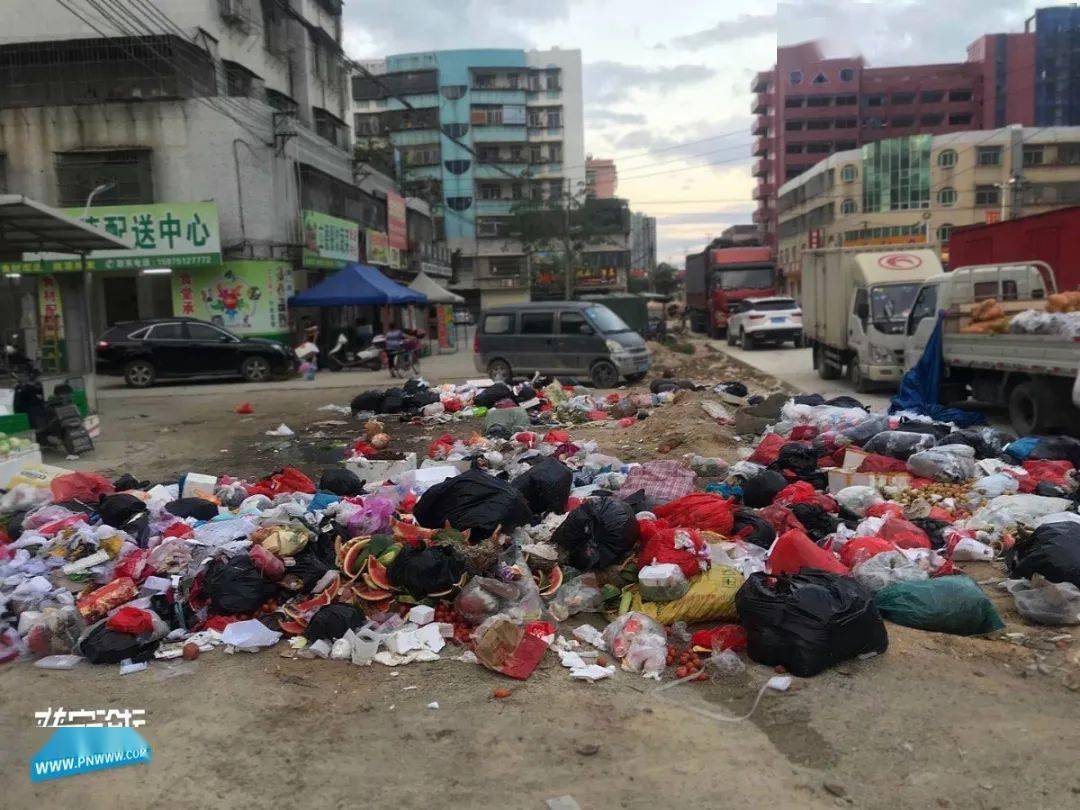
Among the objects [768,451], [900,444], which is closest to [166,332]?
[768,451]

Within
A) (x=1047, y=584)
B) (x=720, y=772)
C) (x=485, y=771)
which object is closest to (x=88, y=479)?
(x=485, y=771)

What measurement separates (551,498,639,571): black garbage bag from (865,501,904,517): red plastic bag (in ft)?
6.72

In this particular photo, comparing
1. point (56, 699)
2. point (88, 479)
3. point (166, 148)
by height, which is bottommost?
point (56, 699)

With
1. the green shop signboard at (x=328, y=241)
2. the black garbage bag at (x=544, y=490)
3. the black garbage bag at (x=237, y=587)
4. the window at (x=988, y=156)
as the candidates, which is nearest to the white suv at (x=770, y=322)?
the green shop signboard at (x=328, y=241)

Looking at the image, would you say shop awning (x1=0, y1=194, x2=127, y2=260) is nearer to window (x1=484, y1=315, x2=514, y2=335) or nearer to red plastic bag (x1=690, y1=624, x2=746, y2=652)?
window (x1=484, y1=315, x2=514, y2=335)

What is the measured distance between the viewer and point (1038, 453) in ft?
26.1

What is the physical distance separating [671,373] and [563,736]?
1654 centimetres

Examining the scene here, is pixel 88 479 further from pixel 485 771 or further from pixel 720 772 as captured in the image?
pixel 720 772

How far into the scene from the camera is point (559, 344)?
17375mm

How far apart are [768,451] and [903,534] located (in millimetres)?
2995

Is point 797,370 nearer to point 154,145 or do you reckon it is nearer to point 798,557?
point 798,557

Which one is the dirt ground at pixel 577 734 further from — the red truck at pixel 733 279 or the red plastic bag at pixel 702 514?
the red truck at pixel 733 279

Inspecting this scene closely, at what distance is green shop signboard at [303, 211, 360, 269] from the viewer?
25.0 m

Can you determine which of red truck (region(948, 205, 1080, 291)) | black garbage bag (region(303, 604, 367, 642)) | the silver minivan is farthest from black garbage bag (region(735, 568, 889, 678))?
the silver minivan
